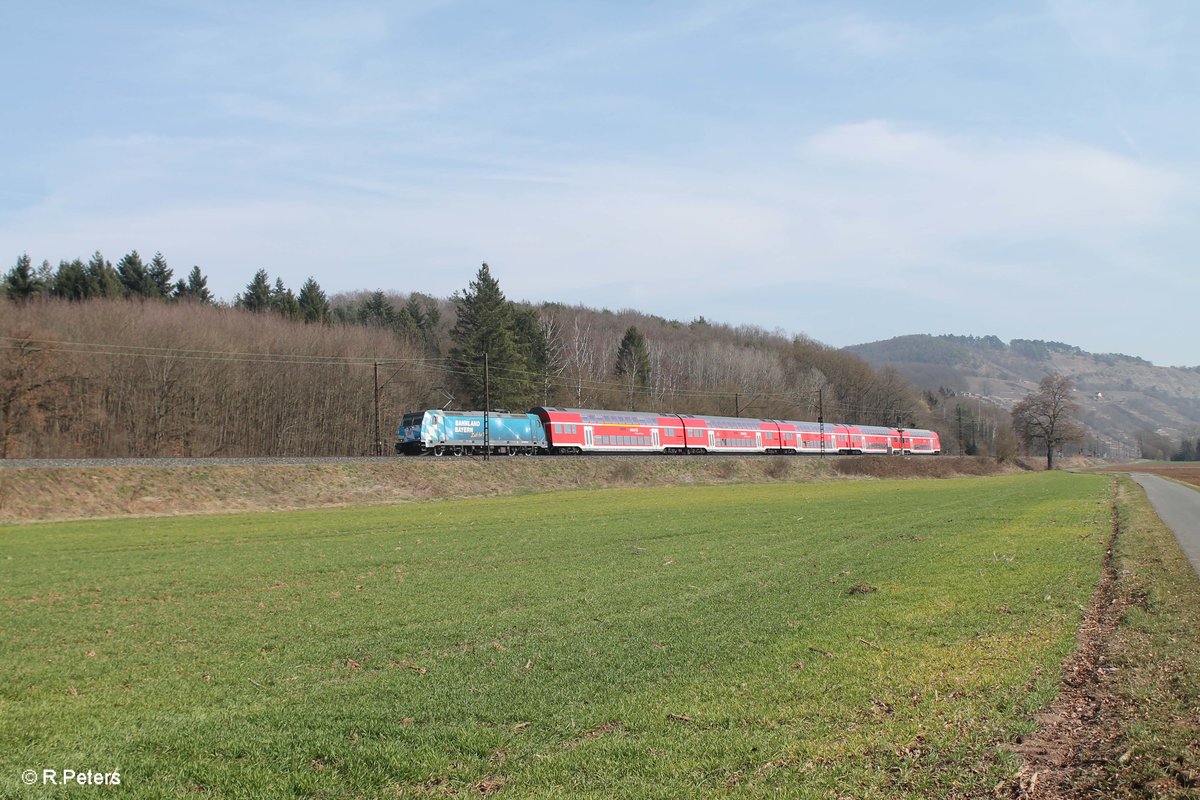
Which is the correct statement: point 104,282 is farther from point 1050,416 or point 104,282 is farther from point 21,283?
point 1050,416

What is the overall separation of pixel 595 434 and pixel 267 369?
31.1m

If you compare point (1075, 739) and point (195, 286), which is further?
point (195, 286)

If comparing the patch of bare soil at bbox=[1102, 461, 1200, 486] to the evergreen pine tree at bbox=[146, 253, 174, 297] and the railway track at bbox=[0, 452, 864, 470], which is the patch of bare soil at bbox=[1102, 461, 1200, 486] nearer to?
the railway track at bbox=[0, 452, 864, 470]

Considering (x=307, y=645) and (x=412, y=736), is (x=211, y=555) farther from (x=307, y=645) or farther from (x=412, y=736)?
(x=412, y=736)

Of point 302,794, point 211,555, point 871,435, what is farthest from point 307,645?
point 871,435

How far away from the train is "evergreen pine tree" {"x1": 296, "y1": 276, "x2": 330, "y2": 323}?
144ft

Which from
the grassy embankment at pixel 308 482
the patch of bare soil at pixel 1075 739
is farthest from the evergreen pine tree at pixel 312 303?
the patch of bare soil at pixel 1075 739

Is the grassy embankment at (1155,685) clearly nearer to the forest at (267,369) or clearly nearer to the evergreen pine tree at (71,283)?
the forest at (267,369)

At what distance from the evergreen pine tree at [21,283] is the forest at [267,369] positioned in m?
0.13

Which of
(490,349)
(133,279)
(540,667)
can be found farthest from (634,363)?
(540,667)

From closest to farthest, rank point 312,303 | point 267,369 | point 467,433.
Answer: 1. point 467,433
2. point 267,369
3. point 312,303

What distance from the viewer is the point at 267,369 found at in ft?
243

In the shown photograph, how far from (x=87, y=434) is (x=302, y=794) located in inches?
2597

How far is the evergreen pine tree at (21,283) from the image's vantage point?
77.4 metres
